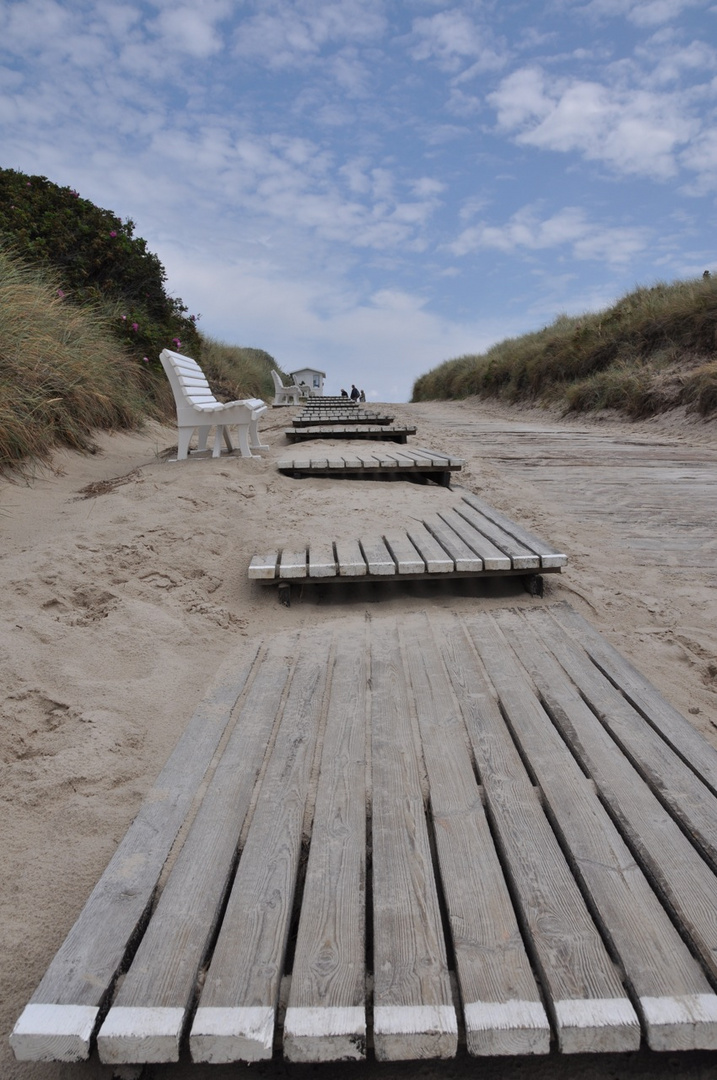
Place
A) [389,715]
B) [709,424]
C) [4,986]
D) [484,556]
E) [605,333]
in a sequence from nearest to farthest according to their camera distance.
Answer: [4,986], [389,715], [484,556], [709,424], [605,333]

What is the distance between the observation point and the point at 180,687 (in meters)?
→ 2.38

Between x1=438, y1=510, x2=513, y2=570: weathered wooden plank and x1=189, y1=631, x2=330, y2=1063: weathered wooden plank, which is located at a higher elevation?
x1=438, y1=510, x2=513, y2=570: weathered wooden plank

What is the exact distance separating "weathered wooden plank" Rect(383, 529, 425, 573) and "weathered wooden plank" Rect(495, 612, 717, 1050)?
0.89 m

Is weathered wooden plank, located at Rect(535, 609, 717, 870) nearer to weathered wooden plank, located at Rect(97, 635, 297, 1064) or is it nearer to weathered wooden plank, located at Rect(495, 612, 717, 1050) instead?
weathered wooden plank, located at Rect(495, 612, 717, 1050)

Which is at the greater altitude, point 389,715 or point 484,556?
point 484,556

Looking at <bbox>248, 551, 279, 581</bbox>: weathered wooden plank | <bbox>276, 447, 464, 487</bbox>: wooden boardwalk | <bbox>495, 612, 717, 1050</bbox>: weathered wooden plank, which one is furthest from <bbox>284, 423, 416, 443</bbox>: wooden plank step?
<bbox>495, 612, 717, 1050</bbox>: weathered wooden plank

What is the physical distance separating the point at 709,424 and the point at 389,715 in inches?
339

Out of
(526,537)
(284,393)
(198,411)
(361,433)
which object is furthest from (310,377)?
(526,537)

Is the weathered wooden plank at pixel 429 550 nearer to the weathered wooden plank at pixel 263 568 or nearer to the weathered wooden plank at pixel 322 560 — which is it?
the weathered wooden plank at pixel 322 560

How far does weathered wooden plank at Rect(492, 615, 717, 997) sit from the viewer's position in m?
1.28

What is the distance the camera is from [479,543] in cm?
342

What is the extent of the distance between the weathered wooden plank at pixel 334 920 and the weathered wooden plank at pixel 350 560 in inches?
43.2

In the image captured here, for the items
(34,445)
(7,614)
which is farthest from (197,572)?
(34,445)

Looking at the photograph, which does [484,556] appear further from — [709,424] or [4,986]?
[709,424]
